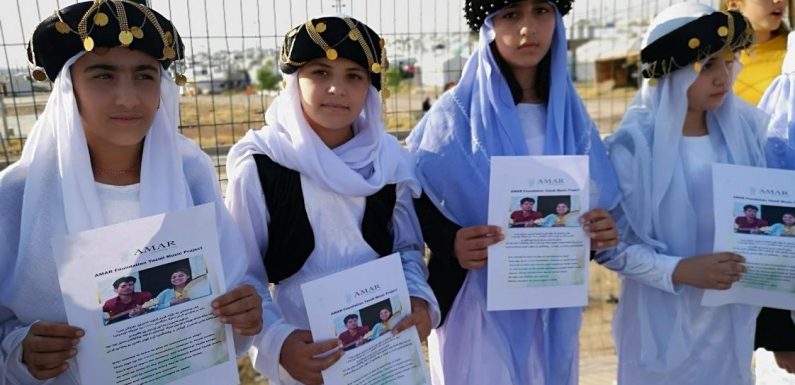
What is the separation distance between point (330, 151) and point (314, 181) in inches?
4.4

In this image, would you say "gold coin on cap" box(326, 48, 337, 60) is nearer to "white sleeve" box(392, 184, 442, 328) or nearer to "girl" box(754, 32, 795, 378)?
"white sleeve" box(392, 184, 442, 328)

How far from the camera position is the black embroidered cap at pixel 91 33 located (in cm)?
162

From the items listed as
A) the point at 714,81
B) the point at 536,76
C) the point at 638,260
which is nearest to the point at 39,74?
the point at 536,76

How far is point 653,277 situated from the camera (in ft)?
7.52


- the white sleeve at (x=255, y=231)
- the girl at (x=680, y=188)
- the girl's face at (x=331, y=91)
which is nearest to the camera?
the white sleeve at (x=255, y=231)

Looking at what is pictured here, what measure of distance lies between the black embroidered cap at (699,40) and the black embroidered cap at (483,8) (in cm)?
39

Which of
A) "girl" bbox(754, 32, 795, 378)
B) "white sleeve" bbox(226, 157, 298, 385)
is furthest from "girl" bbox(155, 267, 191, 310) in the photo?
"girl" bbox(754, 32, 795, 378)

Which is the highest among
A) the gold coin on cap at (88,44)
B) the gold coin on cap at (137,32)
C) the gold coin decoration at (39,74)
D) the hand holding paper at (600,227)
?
the gold coin on cap at (137,32)

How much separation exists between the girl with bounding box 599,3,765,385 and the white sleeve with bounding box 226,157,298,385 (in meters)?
1.29

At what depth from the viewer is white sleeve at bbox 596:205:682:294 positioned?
2.28 metres

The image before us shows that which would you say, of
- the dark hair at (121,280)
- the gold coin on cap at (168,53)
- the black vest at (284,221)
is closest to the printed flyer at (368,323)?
the black vest at (284,221)

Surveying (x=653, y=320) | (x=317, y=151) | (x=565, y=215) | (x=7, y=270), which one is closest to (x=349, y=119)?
(x=317, y=151)

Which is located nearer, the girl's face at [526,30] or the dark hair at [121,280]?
the dark hair at [121,280]

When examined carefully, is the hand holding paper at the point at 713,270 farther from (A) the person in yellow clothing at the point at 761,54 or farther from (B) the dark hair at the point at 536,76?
(A) the person in yellow clothing at the point at 761,54
